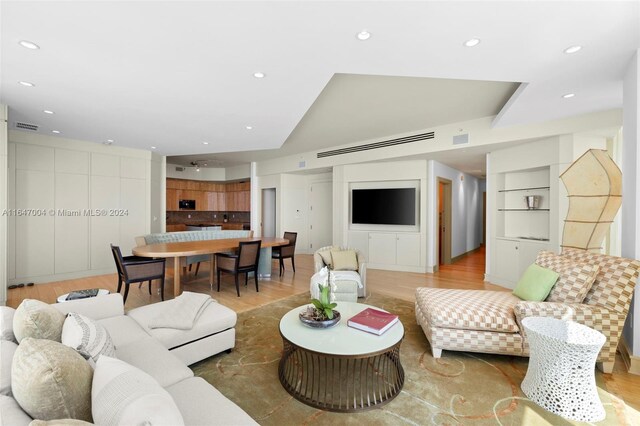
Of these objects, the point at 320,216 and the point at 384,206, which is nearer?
the point at 384,206

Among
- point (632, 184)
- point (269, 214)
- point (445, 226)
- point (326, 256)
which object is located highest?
point (632, 184)

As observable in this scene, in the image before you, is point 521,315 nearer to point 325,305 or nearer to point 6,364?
point 325,305

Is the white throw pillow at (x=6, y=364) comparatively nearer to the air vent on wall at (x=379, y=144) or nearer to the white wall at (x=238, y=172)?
the air vent on wall at (x=379, y=144)

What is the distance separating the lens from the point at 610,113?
373 cm

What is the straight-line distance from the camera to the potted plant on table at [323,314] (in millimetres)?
2279

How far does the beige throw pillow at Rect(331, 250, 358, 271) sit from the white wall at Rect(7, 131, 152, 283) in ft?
14.9

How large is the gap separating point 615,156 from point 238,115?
5.43 metres

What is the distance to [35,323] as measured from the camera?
4.80ft

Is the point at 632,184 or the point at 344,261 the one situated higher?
the point at 632,184

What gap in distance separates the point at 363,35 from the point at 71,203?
19.9ft

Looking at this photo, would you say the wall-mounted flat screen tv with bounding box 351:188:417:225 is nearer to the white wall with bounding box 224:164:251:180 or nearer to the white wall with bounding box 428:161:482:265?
the white wall with bounding box 428:161:482:265

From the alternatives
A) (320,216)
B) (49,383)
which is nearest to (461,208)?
(320,216)

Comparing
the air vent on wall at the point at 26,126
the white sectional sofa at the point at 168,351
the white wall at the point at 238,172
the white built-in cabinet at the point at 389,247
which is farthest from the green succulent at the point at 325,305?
the white wall at the point at 238,172

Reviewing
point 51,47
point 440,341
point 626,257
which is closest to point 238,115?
point 51,47
